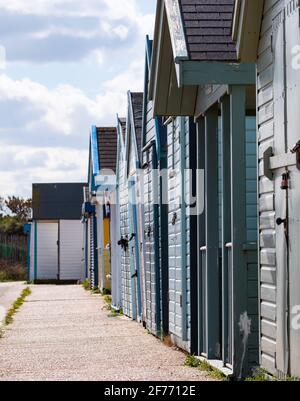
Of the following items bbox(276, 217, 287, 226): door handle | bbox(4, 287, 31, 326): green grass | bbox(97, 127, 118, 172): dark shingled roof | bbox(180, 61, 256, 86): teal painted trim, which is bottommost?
bbox(4, 287, 31, 326): green grass

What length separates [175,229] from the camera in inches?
588

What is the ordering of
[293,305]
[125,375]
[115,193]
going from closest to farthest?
[293,305] → [125,375] → [115,193]

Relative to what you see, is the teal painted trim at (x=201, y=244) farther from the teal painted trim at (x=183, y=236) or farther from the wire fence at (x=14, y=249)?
the wire fence at (x=14, y=249)

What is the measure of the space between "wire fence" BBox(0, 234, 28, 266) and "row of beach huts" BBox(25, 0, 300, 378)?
35.3 m

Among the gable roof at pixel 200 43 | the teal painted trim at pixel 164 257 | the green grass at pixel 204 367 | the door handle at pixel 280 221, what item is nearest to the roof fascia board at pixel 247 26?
the gable roof at pixel 200 43

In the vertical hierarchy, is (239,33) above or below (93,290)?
above

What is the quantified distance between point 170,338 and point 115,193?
1085 centimetres

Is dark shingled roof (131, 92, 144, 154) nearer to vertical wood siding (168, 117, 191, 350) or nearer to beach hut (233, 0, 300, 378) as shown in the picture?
vertical wood siding (168, 117, 191, 350)

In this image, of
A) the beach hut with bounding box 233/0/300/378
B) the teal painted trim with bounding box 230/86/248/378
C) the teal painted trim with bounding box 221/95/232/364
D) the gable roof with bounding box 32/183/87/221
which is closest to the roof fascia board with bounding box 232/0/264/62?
the beach hut with bounding box 233/0/300/378

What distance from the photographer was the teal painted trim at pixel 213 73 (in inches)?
429

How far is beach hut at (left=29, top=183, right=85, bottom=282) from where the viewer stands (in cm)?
5247

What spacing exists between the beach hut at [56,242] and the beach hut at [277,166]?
41.7m
